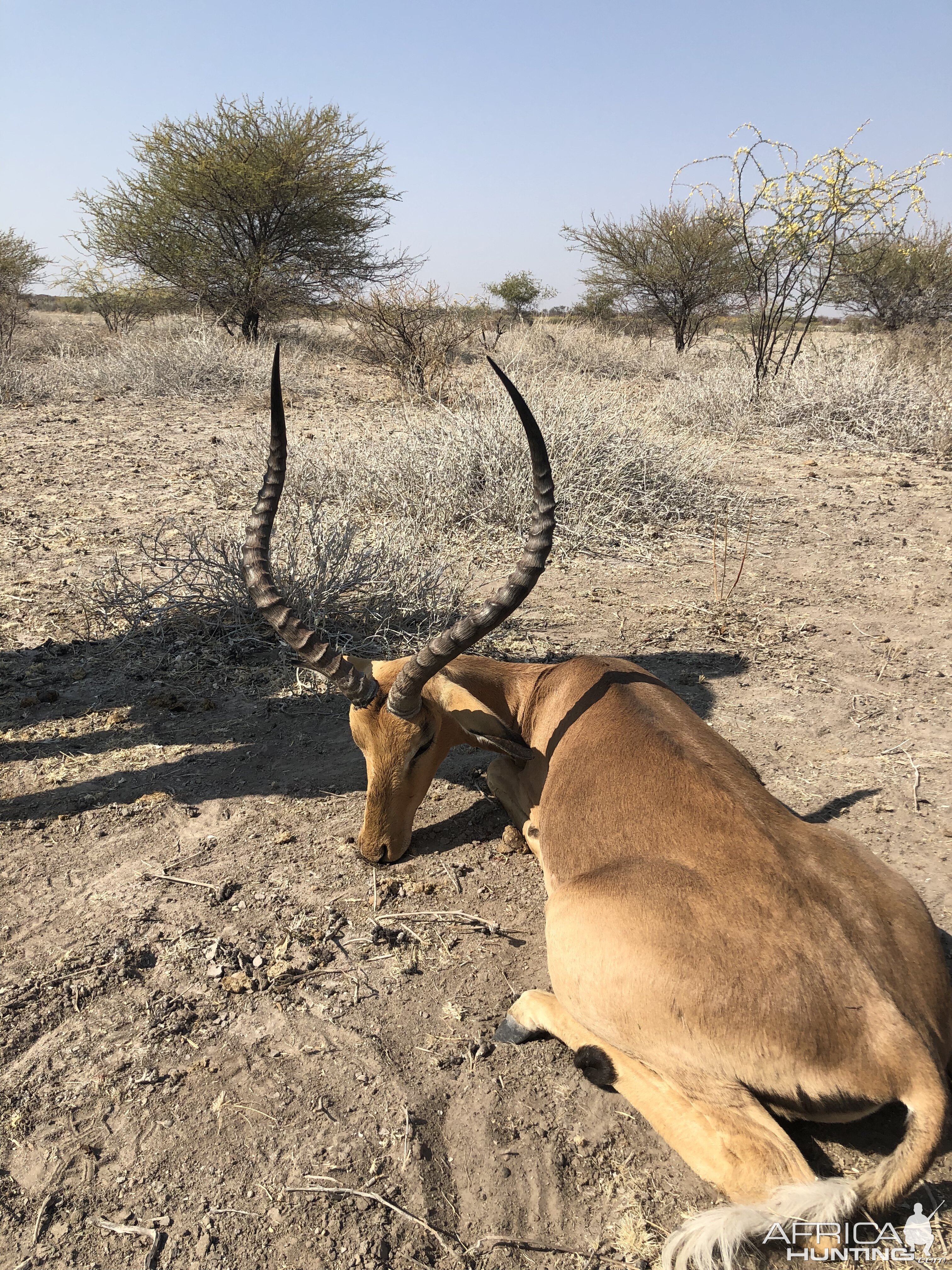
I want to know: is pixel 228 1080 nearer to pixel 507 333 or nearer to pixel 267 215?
pixel 267 215

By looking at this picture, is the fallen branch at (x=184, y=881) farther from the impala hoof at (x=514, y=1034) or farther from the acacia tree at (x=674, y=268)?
the acacia tree at (x=674, y=268)

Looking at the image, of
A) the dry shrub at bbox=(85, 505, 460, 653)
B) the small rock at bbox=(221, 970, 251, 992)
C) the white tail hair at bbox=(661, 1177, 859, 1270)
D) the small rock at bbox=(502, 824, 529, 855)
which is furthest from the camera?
the dry shrub at bbox=(85, 505, 460, 653)

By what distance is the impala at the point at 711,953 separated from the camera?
2.15 meters

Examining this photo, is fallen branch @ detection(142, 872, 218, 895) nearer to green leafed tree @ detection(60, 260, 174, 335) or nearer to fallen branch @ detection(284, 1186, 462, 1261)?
fallen branch @ detection(284, 1186, 462, 1261)

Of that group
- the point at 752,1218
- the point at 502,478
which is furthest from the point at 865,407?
the point at 752,1218

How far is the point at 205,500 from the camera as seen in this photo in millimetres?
8531

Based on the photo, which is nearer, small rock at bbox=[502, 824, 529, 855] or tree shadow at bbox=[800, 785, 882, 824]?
Answer: small rock at bbox=[502, 824, 529, 855]

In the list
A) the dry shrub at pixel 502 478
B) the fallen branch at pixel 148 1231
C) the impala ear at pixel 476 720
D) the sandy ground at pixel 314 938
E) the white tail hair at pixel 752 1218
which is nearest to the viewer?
the white tail hair at pixel 752 1218

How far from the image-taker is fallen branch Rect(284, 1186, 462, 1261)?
222 centimetres

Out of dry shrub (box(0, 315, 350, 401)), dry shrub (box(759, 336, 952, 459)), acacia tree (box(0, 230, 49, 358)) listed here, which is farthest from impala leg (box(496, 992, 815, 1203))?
acacia tree (box(0, 230, 49, 358))

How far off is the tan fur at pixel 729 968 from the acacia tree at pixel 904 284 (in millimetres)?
23509

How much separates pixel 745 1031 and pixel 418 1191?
3.30 feet

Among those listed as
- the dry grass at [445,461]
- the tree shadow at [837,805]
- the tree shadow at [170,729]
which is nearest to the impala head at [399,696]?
the tree shadow at [170,729]

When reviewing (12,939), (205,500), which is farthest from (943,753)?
(205,500)
